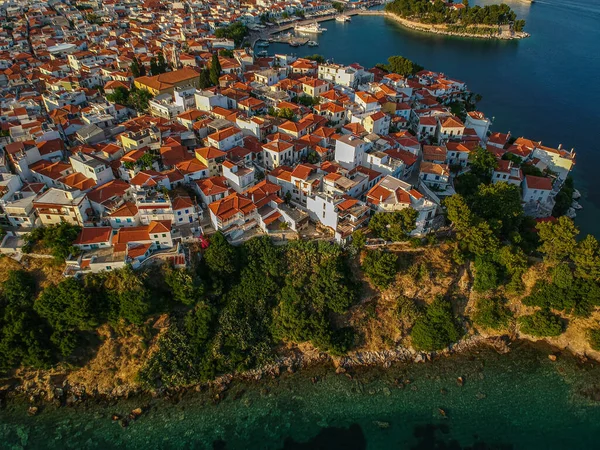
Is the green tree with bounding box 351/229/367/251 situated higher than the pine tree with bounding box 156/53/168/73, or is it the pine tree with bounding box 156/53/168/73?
the pine tree with bounding box 156/53/168/73

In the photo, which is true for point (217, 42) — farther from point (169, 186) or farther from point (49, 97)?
point (169, 186)

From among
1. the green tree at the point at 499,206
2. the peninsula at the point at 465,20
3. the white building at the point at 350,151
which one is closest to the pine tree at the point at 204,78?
the white building at the point at 350,151

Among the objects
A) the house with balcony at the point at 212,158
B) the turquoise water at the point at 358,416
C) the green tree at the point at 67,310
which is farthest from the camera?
the house with balcony at the point at 212,158

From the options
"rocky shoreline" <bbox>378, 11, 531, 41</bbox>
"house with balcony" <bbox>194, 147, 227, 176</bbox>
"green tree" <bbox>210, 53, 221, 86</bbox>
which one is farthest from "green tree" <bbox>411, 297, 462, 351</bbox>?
"rocky shoreline" <bbox>378, 11, 531, 41</bbox>

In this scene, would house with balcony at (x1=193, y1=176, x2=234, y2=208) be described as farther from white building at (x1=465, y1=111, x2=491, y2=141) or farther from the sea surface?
the sea surface

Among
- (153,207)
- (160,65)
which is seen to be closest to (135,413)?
(153,207)

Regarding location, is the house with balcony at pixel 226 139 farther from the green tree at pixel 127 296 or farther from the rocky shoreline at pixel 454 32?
the rocky shoreline at pixel 454 32
